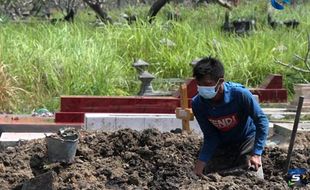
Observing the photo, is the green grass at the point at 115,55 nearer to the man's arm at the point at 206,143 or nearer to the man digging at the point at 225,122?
the man digging at the point at 225,122

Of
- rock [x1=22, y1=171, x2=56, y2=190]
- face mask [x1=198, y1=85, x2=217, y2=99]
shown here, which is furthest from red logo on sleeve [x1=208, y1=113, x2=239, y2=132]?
rock [x1=22, y1=171, x2=56, y2=190]

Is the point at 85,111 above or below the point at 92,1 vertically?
below

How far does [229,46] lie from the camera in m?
14.6

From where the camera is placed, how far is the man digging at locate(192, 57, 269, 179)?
5.84 meters

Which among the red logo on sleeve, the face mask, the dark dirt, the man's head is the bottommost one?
the dark dirt

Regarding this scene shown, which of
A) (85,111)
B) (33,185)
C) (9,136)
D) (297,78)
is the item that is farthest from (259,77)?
(33,185)

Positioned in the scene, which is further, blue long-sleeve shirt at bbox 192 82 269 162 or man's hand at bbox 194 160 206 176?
man's hand at bbox 194 160 206 176

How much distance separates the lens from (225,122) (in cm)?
623

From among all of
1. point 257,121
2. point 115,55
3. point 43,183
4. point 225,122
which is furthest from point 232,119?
point 115,55

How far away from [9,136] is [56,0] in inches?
1006

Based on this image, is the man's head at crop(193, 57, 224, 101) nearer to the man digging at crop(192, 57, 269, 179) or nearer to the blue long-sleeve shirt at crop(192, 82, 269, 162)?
the man digging at crop(192, 57, 269, 179)

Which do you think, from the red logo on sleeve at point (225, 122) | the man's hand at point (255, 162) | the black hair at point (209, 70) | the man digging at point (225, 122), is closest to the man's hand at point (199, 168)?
the man digging at point (225, 122)

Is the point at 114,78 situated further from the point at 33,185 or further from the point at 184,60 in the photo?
the point at 33,185

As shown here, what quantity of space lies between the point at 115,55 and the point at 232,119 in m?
7.96
